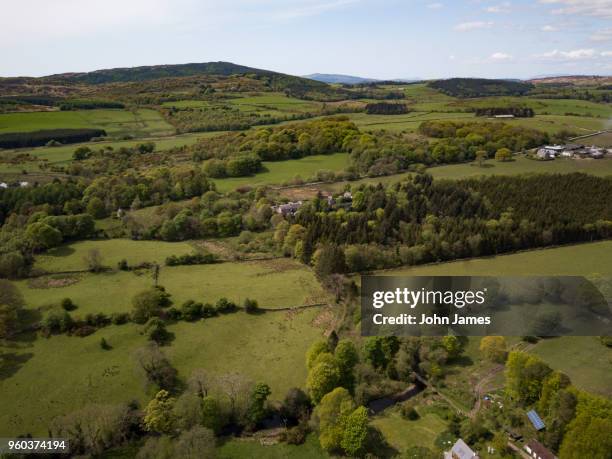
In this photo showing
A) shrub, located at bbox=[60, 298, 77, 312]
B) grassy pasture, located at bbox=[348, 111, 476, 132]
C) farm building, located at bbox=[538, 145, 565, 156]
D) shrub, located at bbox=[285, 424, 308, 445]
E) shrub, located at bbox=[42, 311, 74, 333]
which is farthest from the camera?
grassy pasture, located at bbox=[348, 111, 476, 132]

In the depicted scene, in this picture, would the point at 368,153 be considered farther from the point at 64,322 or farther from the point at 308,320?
the point at 64,322

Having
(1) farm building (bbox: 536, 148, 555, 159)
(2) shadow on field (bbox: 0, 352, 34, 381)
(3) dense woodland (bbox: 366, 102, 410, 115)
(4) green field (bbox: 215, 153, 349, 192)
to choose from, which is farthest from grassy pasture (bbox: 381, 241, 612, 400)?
(3) dense woodland (bbox: 366, 102, 410, 115)

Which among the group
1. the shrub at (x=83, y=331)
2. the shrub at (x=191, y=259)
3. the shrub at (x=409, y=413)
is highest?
the shrub at (x=191, y=259)

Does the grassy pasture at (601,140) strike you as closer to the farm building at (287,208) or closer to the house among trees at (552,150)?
the house among trees at (552,150)

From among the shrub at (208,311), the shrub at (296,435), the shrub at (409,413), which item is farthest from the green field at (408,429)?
the shrub at (208,311)

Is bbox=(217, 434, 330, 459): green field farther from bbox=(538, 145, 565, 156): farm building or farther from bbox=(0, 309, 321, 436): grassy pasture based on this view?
bbox=(538, 145, 565, 156): farm building

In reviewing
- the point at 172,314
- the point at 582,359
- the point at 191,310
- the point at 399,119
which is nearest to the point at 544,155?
the point at 399,119

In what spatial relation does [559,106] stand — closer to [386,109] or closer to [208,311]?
[386,109]
